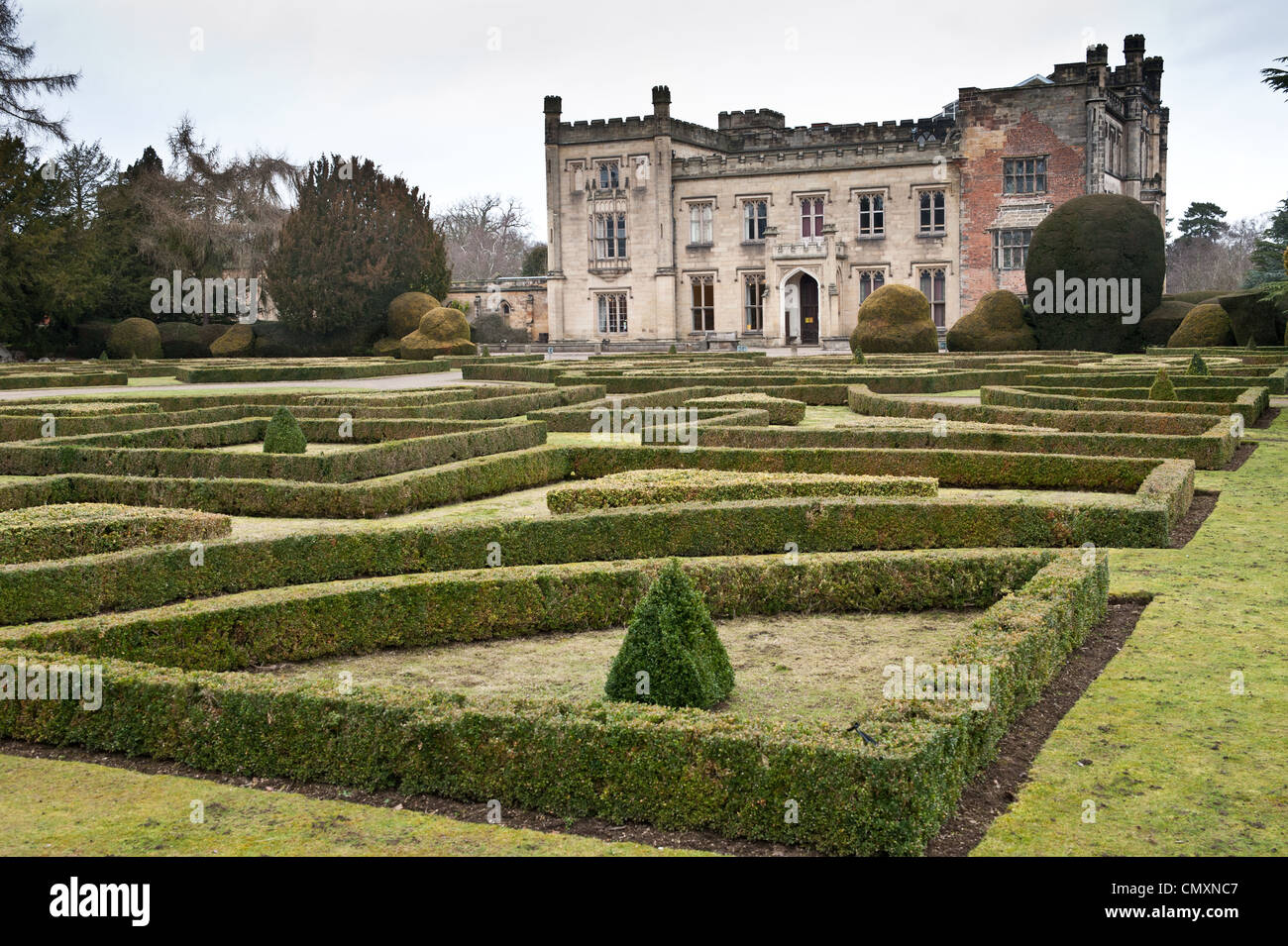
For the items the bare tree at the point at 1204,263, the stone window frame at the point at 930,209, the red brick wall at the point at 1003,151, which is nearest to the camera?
the red brick wall at the point at 1003,151

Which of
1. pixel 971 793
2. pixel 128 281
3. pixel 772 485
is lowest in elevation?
pixel 971 793

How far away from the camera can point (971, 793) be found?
19.2ft

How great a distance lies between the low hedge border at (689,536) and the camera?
9.94 metres

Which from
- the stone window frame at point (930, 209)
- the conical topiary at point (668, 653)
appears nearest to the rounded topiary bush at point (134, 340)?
the stone window frame at point (930, 209)

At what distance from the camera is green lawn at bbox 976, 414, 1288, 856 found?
5301 millimetres

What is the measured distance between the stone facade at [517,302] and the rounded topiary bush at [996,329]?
27.8 metres

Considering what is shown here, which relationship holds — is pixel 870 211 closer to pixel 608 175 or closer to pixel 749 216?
pixel 749 216

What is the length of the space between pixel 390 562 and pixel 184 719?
383 centimetres

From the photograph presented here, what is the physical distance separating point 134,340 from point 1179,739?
160 feet

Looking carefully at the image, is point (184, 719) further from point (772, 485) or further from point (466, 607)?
point (772, 485)

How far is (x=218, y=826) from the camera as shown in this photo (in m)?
5.55

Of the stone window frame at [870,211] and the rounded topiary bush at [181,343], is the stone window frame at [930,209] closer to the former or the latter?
the stone window frame at [870,211]
